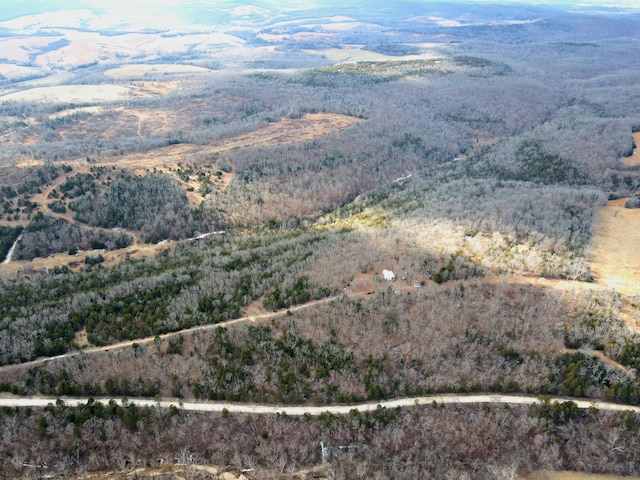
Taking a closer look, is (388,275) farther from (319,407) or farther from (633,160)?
(633,160)

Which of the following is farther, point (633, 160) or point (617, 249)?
point (633, 160)

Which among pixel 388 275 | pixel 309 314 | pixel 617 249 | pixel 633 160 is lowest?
pixel 309 314

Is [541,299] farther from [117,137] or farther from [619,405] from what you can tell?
[117,137]

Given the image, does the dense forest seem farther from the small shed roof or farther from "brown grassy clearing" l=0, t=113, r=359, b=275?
the small shed roof

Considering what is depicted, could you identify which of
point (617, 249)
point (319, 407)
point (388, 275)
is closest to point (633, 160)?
point (617, 249)

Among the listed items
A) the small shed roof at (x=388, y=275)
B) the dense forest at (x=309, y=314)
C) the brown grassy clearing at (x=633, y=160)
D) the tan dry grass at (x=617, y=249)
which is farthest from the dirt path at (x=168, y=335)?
the brown grassy clearing at (x=633, y=160)

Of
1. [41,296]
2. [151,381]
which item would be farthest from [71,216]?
[151,381]

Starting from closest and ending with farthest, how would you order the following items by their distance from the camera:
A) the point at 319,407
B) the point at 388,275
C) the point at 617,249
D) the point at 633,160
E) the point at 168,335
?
1. the point at 319,407
2. the point at 168,335
3. the point at 388,275
4. the point at 617,249
5. the point at 633,160

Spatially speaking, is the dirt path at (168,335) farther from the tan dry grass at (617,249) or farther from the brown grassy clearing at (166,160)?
the tan dry grass at (617,249)
